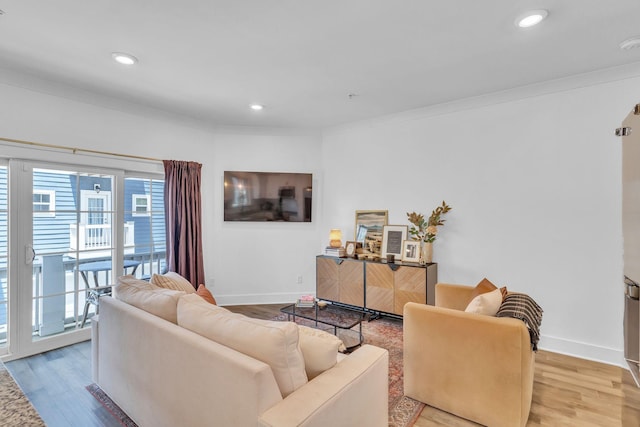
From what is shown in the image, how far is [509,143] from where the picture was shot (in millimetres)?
3457

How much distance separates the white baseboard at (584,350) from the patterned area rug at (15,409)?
13.0 ft

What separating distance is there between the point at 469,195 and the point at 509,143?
0.69 m

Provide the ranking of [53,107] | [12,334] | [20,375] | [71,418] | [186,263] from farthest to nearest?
[186,263] < [53,107] < [12,334] < [20,375] < [71,418]

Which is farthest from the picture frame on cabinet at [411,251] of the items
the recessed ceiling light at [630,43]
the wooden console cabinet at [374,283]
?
the recessed ceiling light at [630,43]

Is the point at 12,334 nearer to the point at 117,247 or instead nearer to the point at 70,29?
the point at 117,247

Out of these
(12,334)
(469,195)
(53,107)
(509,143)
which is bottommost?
(12,334)

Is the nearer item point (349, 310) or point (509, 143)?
point (509, 143)

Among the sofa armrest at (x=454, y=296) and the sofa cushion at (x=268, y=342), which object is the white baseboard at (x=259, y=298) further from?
the sofa cushion at (x=268, y=342)

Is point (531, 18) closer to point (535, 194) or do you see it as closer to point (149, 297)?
point (535, 194)

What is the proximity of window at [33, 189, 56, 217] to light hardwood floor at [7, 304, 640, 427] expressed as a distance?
1388 mm

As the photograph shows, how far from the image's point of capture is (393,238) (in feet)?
13.9

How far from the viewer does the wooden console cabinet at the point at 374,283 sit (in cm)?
372

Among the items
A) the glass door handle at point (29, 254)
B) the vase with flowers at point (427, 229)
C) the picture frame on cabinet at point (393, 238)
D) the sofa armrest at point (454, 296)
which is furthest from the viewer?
the picture frame on cabinet at point (393, 238)

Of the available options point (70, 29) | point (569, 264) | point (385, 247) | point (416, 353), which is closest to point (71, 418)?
point (416, 353)
